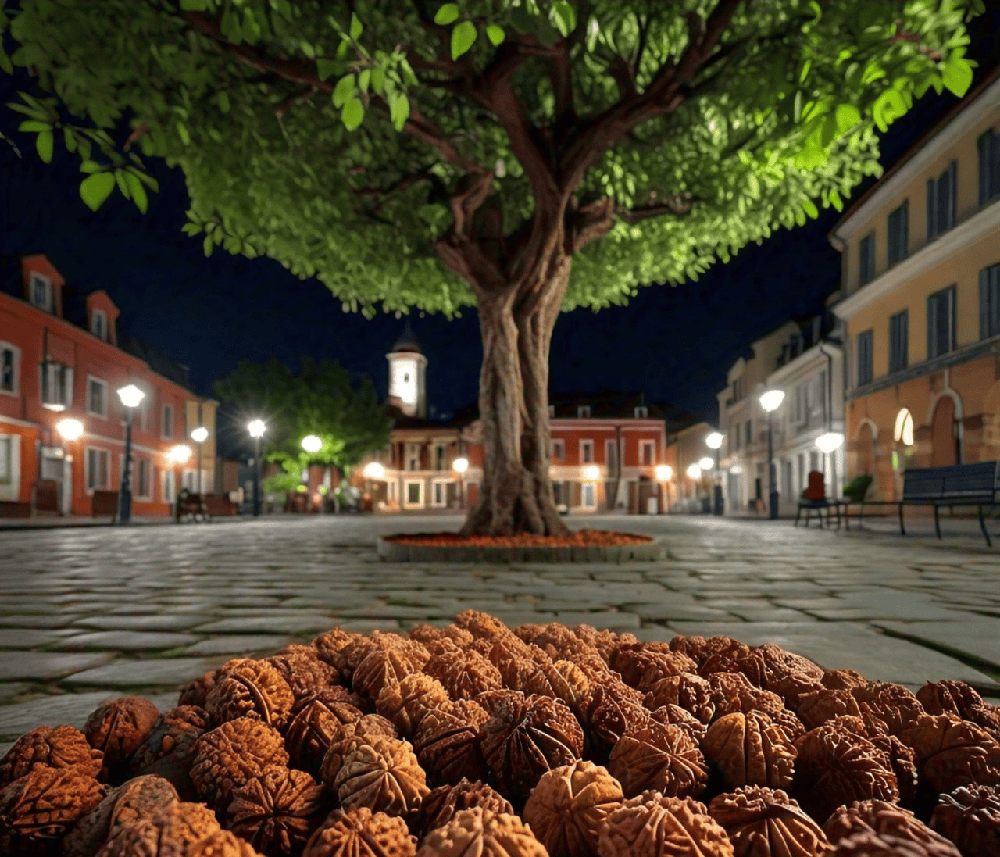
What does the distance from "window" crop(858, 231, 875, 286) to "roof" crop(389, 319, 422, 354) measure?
57062 millimetres

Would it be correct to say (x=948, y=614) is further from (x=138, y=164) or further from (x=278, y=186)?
(x=278, y=186)

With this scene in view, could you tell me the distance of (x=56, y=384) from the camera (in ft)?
93.4

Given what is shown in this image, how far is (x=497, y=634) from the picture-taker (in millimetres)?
2559

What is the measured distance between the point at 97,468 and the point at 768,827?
119 feet

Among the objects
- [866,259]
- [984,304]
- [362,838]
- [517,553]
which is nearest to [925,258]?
[984,304]

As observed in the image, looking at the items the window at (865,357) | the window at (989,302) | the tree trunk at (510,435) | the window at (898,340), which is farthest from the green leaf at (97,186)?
the window at (865,357)

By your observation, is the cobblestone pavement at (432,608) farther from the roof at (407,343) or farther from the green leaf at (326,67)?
the roof at (407,343)

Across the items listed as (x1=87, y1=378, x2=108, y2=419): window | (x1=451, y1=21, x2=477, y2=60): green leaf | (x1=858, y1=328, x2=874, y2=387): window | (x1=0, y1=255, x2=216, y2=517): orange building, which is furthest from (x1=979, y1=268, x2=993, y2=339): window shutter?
(x1=87, y1=378, x2=108, y2=419): window

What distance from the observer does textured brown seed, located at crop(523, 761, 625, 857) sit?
1190 millimetres

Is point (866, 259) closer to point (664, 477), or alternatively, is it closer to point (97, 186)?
point (97, 186)

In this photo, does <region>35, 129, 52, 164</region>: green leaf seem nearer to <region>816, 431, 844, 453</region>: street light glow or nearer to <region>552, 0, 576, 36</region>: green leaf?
<region>552, 0, 576, 36</region>: green leaf

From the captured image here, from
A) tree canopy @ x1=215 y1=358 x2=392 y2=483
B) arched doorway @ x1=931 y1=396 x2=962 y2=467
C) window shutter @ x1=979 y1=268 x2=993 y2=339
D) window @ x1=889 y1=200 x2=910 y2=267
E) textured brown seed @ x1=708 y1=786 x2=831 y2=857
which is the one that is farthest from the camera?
tree canopy @ x1=215 y1=358 x2=392 y2=483

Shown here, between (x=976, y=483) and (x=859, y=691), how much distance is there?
1039 cm

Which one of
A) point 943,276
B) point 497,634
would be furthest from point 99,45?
point 943,276
